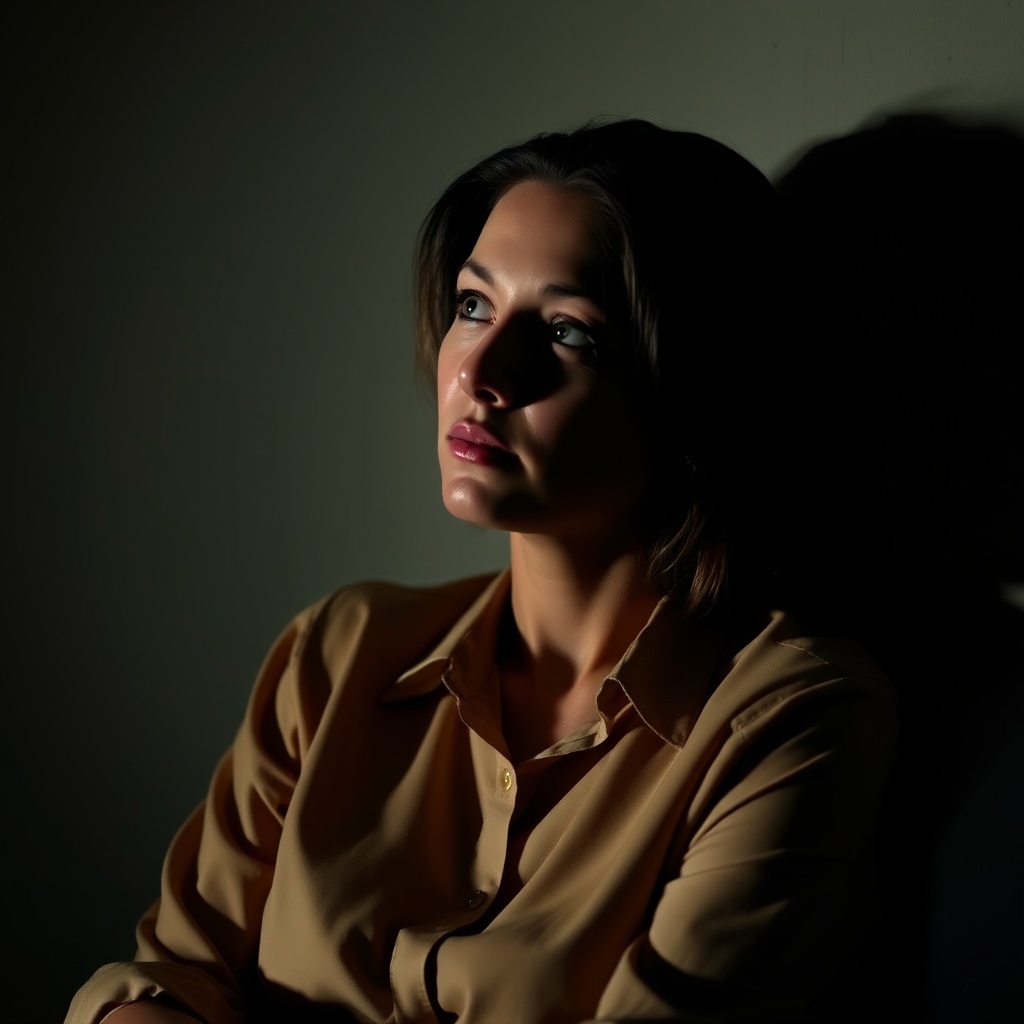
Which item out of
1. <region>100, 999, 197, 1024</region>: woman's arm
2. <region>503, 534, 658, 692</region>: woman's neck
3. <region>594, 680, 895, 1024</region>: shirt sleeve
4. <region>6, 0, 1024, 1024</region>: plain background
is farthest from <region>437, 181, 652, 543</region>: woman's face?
<region>100, 999, 197, 1024</region>: woman's arm

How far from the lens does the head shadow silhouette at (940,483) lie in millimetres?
1188

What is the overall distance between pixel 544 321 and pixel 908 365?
17.4 inches

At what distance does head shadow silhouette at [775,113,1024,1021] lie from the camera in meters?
1.19

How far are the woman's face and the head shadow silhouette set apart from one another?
306 millimetres

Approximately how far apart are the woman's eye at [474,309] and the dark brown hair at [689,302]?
0.16 meters

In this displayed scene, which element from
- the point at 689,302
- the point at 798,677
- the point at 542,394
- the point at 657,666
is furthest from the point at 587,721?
the point at 689,302

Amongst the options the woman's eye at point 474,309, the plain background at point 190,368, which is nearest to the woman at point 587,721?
the woman's eye at point 474,309

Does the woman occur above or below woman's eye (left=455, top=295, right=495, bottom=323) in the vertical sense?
below

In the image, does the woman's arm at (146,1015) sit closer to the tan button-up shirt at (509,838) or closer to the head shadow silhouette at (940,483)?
the tan button-up shirt at (509,838)

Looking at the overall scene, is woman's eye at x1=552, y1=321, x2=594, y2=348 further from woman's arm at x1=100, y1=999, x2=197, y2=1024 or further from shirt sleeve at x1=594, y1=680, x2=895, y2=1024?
woman's arm at x1=100, y1=999, x2=197, y2=1024

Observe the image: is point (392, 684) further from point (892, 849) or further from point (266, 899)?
point (892, 849)

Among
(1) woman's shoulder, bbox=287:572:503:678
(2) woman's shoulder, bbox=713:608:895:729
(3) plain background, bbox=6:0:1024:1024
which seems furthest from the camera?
(3) plain background, bbox=6:0:1024:1024

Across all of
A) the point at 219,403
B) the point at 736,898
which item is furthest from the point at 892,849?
the point at 219,403

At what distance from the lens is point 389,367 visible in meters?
1.94
